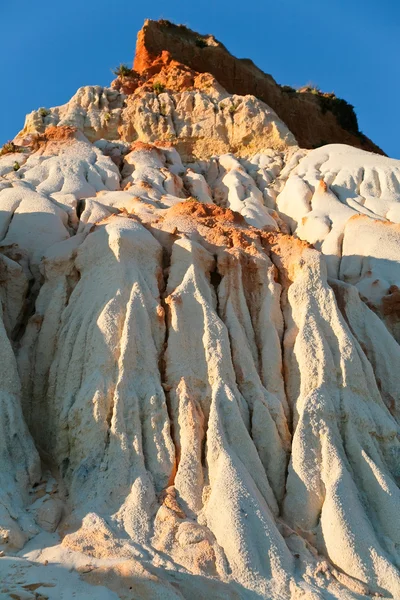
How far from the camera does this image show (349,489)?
14.1m

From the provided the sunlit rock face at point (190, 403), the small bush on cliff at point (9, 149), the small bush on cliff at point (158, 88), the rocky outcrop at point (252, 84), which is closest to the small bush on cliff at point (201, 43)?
the rocky outcrop at point (252, 84)

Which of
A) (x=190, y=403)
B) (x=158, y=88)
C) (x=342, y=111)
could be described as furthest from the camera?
(x=342, y=111)

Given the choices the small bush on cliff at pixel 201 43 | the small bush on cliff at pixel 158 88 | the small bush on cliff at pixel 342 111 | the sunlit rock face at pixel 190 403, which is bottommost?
the sunlit rock face at pixel 190 403

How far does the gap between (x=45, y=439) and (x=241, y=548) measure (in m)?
4.73

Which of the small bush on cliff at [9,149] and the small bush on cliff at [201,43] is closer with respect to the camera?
the small bush on cliff at [9,149]

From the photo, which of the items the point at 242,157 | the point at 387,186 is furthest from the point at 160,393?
the point at 242,157

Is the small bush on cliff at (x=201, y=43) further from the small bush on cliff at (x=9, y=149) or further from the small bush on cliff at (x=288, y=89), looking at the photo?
the small bush on cliff at (x=9, y=149)

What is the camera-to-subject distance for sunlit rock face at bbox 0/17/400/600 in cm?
1252

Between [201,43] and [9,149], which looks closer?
[9,149]

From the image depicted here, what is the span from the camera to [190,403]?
14930mm

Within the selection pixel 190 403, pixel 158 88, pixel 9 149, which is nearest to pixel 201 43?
pixel 158 88

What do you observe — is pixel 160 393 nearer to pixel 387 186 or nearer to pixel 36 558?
pixel 36 558

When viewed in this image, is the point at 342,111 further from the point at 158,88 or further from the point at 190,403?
the point at 190,403

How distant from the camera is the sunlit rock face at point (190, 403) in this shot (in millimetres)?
12516
